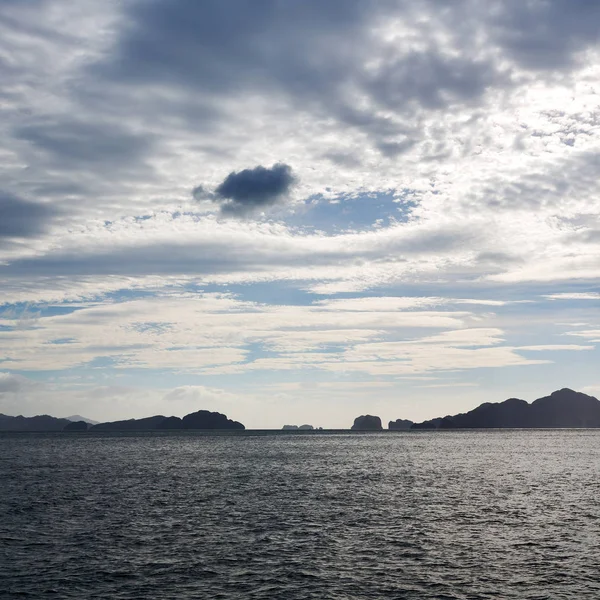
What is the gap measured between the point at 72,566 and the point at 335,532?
914 inches

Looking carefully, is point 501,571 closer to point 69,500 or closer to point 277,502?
point 277,502

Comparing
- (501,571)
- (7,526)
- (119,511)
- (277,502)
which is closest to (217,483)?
(277,502)

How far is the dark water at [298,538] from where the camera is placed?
3897 centimetres

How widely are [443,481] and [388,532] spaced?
49288 mm

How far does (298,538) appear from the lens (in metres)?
53.7

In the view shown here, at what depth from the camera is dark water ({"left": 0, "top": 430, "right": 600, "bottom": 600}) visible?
3897 cm

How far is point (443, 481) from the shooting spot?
102m

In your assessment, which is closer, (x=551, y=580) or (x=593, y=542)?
(x=551, y=580)

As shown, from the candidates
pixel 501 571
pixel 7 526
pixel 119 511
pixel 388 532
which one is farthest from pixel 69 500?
pixel 501 571

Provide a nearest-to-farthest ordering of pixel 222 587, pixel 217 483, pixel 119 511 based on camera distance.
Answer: pixel 222 587
pixel 119 511
pixel 217 483

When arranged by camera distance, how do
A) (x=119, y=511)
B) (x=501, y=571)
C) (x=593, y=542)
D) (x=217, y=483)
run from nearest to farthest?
(x=501, y=571)
(x=593, y=542)
(x=119, y=511)
(x=217, y=483)

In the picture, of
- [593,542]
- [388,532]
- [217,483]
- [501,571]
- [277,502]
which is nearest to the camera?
[501,571]

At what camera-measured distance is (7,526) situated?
58344 mm

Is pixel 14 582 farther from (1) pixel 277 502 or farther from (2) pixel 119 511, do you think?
(1) pixel 277 502
